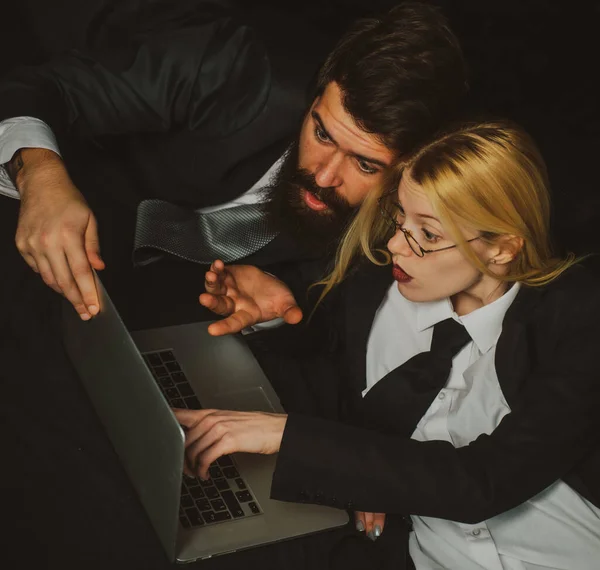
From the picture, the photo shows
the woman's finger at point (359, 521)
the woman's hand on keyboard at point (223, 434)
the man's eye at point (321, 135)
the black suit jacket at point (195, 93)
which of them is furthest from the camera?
the black suit jacket at point (195, 93)

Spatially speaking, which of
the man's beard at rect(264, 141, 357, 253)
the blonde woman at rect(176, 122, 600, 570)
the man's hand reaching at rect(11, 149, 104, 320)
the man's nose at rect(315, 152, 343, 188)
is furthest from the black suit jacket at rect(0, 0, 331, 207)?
the blonde woman at rect(176, 122, 600, 570)

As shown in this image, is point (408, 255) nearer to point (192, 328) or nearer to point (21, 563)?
point (192, 328)

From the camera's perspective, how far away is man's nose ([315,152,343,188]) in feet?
5.32

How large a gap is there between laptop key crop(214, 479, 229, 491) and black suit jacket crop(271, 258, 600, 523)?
10cm

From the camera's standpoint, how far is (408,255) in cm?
134

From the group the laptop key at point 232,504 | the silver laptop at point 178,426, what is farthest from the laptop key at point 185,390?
the laptop key at point 232,504

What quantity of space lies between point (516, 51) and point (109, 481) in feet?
3.94

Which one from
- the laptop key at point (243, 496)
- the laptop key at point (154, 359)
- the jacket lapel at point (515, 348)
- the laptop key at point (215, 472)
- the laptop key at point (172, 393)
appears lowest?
the jacket lapel at point (515, 348)

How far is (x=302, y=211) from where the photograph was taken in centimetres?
172

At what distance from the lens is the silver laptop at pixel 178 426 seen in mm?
1066

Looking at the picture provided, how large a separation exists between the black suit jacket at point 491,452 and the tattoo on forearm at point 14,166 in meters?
0.69

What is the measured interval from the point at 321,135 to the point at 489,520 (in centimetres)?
76

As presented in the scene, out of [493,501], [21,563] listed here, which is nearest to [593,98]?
[493,501]

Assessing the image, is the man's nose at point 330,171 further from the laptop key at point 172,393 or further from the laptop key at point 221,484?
the laptop key at point 221,484
